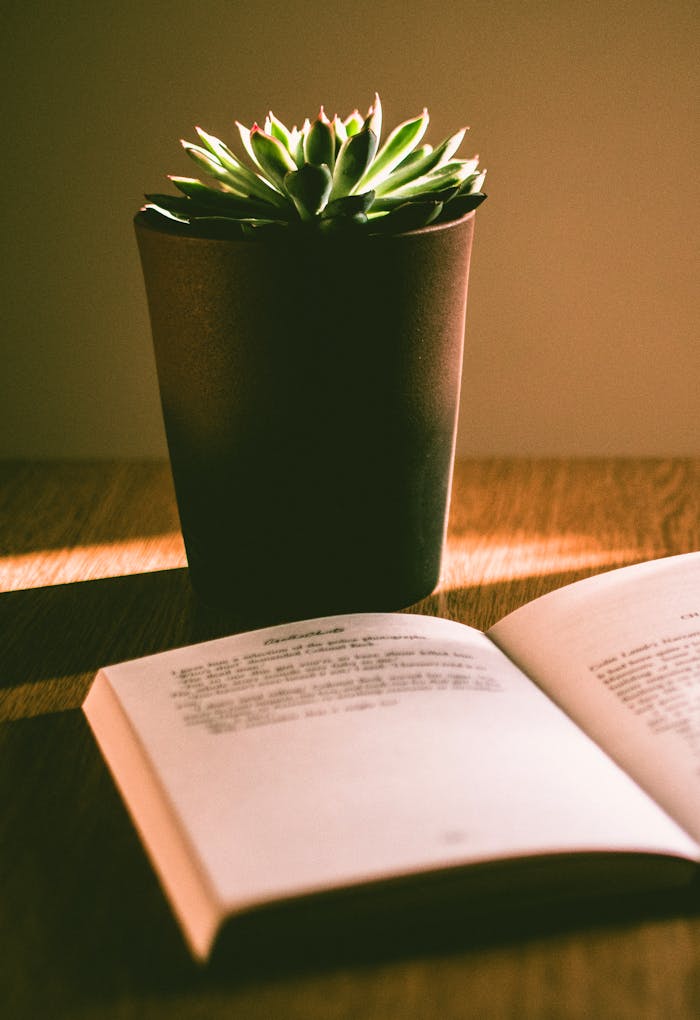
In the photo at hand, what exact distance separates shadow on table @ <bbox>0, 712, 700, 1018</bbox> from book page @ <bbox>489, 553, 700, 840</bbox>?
0.22 feet

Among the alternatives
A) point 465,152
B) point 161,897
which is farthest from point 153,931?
point 465,152

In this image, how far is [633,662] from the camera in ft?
1.83

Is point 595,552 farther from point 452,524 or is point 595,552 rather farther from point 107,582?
point 107,582

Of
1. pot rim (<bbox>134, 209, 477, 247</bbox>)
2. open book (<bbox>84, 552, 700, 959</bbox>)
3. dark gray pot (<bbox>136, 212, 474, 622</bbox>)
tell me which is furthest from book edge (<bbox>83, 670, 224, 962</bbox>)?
pot rim (<bbox>134, 209, 477, 247</bbox>)

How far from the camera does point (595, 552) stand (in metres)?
0.78

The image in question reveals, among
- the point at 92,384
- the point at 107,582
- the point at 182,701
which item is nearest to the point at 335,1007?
the point at 182,701

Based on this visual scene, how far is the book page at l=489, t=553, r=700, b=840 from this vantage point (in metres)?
0.48

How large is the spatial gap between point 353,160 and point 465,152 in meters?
0.40

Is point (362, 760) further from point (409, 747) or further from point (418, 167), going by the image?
point (418, 167)

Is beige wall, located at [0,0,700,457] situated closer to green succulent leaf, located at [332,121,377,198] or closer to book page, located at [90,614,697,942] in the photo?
green succulent leaf, located at [332,121,377,198]

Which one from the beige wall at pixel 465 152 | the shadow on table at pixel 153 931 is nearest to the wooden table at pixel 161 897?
the shadow on table at pixel 153 931

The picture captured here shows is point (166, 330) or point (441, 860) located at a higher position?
point (166, 330)

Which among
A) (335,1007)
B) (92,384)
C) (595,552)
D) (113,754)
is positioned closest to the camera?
(335,1007)

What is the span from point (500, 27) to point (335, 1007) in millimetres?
825
